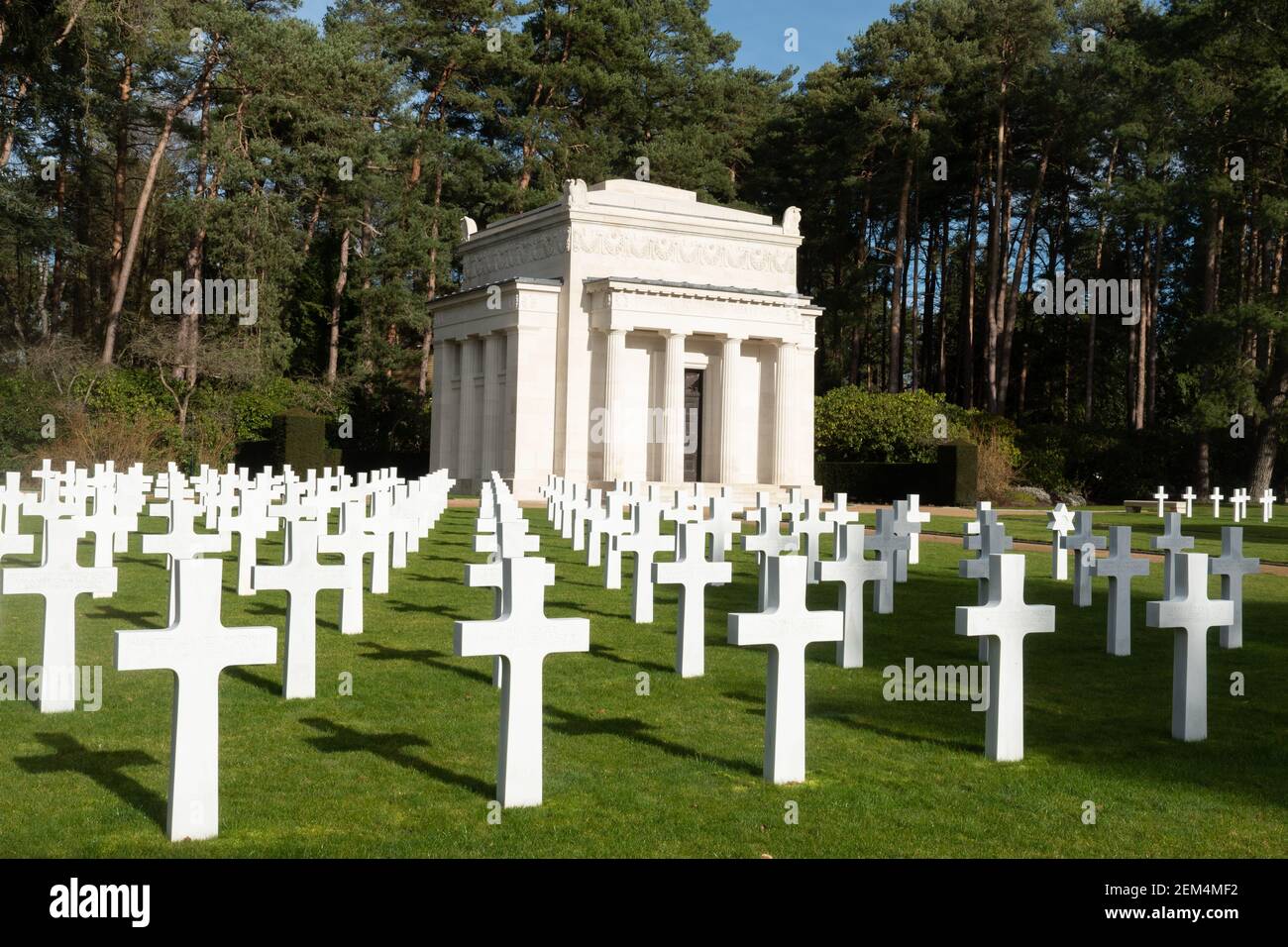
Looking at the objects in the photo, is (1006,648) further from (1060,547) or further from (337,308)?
(337,308)

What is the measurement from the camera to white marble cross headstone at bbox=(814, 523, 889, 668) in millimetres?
9695

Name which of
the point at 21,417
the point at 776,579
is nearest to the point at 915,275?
the point at 21,417

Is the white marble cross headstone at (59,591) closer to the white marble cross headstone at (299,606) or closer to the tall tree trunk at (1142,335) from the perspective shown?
the white marble cross headstone at (299,606)

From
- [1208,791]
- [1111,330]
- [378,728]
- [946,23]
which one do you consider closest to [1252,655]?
[1208,791]

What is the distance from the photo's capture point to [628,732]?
756 cm

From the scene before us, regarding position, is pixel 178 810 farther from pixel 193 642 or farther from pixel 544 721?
pixel 544 721

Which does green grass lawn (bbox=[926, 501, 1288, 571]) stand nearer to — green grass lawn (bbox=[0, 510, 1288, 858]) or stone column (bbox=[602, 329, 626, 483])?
stone column (bbox=[602, 329, 626, 483])

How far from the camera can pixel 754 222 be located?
42500 millimetres

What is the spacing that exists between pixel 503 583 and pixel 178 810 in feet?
5.34

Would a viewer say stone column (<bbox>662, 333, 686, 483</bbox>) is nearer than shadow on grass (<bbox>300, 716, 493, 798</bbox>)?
No

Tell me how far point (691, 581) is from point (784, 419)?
32670 millimetres

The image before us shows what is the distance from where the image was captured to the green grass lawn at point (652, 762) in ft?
18.3

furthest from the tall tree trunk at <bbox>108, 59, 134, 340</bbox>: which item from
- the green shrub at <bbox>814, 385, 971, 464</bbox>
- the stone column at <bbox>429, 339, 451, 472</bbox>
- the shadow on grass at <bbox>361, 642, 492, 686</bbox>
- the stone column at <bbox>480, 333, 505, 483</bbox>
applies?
the shadow on grass at <bbox>361, 642, 492, 686</bbox>

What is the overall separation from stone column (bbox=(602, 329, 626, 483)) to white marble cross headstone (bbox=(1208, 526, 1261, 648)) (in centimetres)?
2821
